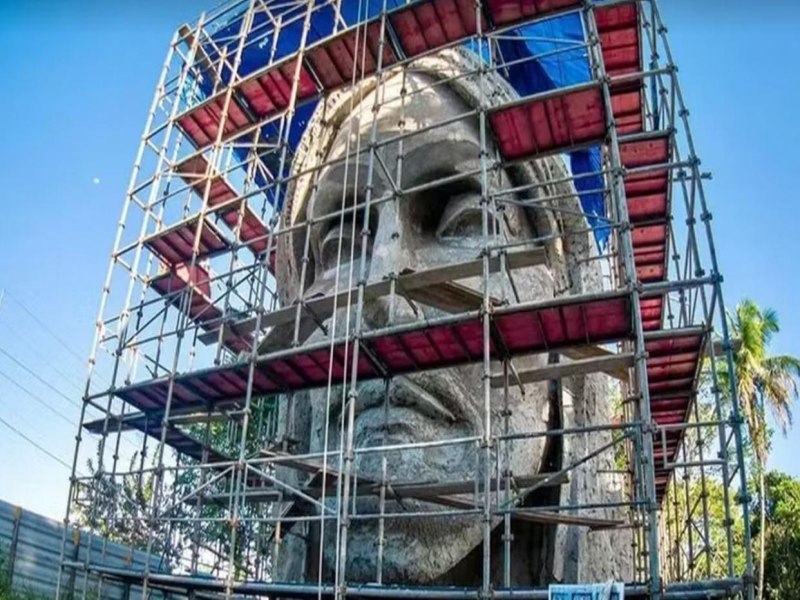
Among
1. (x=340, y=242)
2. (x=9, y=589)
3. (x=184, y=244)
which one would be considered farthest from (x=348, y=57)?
(x=9, y=589)

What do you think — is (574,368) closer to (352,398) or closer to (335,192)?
(352,398)

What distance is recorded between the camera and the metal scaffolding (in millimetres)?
8859

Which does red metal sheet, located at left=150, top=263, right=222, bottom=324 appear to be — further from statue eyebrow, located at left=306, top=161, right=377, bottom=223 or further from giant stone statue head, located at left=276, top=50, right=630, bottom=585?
statue eyebrow, located at left=306, top=161, right=377, bottom=223

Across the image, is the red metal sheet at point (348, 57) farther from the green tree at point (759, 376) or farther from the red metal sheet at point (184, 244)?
the green tree at point (759, 376)

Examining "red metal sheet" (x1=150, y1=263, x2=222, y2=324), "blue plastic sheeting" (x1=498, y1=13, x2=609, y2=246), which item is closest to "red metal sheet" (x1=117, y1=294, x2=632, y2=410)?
"blue plastic sheeting" (x1=498, y1=13, x2=609, y2=246)

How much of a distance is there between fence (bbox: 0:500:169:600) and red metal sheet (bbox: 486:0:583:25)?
35.6 feet

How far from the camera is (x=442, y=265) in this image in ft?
33.9

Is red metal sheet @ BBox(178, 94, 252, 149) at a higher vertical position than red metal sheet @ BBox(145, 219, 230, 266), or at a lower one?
higher

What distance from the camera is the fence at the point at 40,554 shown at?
14078 millimetres

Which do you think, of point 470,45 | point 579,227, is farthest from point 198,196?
point 579,227

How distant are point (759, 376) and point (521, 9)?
882 inches

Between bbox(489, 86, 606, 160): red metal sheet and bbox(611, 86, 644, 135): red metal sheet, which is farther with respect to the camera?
bbox(611, 86, 644, 135): red metal sheet

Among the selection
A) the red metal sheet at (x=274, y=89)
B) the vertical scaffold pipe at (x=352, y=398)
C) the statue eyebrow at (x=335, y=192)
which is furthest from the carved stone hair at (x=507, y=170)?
the vertical scaffold pipe at (x=352, y=398)

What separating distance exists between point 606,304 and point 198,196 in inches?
526
